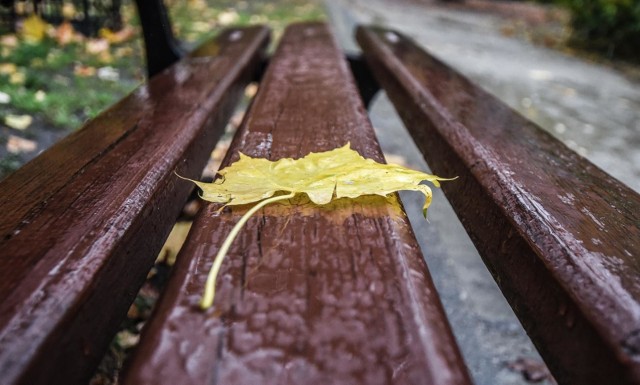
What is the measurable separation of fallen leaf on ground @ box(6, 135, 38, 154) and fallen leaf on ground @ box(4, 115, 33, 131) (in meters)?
0.12

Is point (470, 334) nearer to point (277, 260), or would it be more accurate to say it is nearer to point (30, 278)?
point (277, 260)

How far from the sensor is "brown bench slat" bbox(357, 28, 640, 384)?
0.42 meters

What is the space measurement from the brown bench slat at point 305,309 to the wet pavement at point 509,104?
85cm

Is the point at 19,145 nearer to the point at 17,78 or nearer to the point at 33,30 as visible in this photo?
the point at 17,78

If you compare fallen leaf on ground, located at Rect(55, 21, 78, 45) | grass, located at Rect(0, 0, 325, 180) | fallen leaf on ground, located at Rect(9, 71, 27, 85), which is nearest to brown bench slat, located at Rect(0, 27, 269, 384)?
grass, located at Rect(0, 0, 325, 180)

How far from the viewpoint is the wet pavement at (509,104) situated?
130cm

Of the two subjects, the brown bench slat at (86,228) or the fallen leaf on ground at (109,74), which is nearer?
the brown bench slat at (86,228)

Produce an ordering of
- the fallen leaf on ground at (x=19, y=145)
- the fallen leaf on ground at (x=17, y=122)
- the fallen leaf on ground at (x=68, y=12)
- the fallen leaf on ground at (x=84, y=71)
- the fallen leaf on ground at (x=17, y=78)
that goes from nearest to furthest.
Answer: the fallen leaf on ground at (x=19, y=145) < the fallen leaf on ground at (x=17, y=122) < the fallen leaf on ground at (x=17, y=78) < the fallen leaf on ground at (x=84, y=71) < the fallen leaf on ground at (x=68, y=12)

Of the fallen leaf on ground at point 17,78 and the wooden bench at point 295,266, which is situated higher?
the wooden bench at point 295,266

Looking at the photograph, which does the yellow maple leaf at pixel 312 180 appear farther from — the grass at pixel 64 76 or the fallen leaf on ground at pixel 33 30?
the fallen leaf on ground at pixel 33 30

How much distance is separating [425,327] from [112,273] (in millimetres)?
302

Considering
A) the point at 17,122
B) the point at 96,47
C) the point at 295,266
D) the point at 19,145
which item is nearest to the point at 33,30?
the point at 96,47

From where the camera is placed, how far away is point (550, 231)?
1.72ft

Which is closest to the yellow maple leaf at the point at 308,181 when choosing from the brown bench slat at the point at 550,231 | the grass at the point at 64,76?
the brown bench slat at the point at 550,231
